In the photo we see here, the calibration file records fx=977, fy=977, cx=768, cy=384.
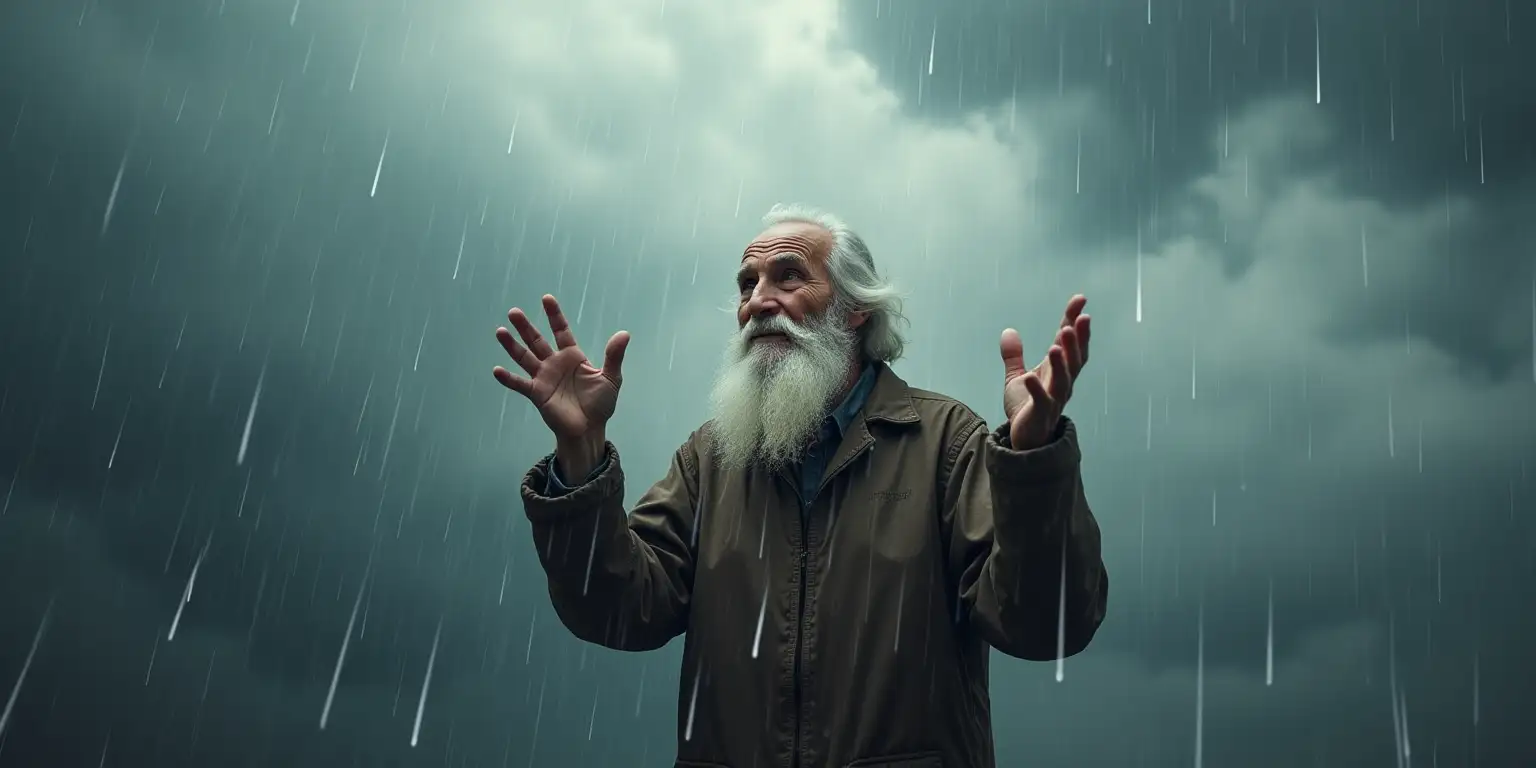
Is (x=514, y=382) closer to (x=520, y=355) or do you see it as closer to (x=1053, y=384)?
(x=520, y=355)

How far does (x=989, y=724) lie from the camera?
3.62 meters

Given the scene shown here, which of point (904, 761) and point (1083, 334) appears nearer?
point (1083, 334)

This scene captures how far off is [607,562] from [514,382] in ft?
2.58

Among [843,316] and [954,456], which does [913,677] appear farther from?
[843,316]

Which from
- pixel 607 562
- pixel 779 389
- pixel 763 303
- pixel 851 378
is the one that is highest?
pixel 763 303

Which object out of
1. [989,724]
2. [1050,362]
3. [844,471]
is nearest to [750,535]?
[844,471]

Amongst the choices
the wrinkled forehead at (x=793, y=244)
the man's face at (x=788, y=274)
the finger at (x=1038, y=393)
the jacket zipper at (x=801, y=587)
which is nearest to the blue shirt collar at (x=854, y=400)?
the jacket zipper at (x=801, y=587)

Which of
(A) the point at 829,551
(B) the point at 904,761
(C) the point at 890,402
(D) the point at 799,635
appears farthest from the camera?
(C) the point at 890,402

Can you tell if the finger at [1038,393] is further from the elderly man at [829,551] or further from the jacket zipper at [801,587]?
the jacket zipper at [801,587]

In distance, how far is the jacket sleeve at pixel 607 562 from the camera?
362 centimetres

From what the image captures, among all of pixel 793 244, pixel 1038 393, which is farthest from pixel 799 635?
pixel 793 244

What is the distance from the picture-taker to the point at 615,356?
394cm

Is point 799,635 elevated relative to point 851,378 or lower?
lower

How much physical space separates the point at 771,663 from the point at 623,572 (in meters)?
0.66
